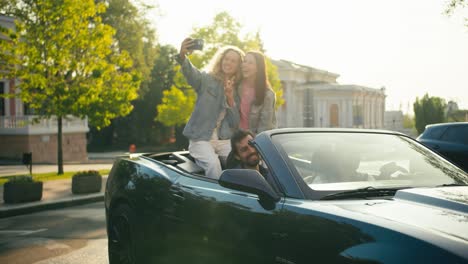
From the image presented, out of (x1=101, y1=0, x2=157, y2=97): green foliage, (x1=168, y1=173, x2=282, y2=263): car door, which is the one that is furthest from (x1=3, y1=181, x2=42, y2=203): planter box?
(x1=101, y1=0, x2=157, y2=97): green foliage

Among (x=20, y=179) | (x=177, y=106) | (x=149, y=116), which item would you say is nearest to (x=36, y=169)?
(x=20, y=179)

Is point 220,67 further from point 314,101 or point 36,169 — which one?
point 314,101

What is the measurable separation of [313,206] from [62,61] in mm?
18931

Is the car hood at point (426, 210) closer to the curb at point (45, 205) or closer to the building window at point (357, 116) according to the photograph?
the curb at point (45, 205)

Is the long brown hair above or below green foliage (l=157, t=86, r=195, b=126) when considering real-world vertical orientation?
below

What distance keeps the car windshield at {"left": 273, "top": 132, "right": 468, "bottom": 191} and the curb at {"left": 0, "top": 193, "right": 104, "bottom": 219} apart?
27.4 feet

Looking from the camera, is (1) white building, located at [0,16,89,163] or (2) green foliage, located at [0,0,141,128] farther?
(1) white building, located at [0,16,89,163]

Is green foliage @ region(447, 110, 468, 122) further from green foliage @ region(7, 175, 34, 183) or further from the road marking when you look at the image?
the road marking

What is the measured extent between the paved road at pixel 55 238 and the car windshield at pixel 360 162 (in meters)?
3.47

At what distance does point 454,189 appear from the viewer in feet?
10.8

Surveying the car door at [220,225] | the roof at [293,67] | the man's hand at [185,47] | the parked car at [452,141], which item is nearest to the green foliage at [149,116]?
the roof at [293,67]

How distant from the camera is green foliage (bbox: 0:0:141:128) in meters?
19.8

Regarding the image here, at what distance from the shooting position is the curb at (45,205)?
10492 mm

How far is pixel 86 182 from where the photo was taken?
1334 cm
